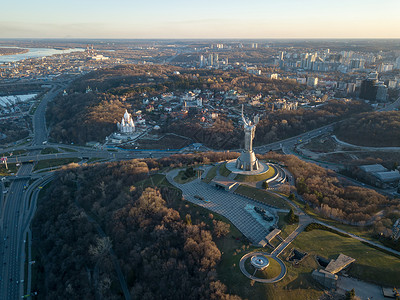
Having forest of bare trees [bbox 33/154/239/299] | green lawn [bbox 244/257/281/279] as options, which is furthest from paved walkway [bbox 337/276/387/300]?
forest of bare trees [bbox 33/154/239/299]

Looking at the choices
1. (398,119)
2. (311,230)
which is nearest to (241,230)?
(311,230)

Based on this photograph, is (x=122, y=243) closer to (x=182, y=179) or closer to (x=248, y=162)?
(x=182, y=179)

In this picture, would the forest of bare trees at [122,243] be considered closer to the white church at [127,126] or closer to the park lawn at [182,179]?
the park lawn at [182,179]

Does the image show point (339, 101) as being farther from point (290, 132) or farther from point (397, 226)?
point (397, 226)

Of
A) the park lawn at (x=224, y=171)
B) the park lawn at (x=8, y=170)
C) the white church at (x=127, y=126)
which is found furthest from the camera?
the white church at (x=127, y=126)

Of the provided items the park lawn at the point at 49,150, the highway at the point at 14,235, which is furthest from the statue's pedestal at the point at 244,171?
the park lawn at the point at 49,150
